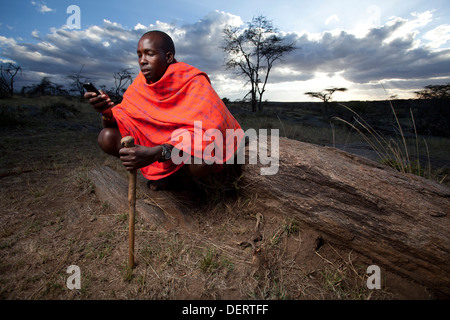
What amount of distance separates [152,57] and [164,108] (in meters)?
0.39

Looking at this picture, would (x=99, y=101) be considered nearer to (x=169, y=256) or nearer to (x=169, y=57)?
(x=169, y=57)

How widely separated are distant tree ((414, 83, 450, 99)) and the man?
15771 mm

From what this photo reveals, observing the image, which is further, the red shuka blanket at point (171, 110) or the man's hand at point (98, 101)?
the red shuka blanket at point (171, 110)

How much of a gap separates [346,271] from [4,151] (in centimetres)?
488

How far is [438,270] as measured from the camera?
1.44 m

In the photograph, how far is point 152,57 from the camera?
175 centimetres

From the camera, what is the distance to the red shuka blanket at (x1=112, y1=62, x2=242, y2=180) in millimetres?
1670

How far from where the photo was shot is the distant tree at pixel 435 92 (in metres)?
12.3

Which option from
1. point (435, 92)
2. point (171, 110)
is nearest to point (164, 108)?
point (171, 110)

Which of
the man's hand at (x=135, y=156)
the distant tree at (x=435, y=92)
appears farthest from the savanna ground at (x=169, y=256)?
the distant tree at (x=435, y=92)

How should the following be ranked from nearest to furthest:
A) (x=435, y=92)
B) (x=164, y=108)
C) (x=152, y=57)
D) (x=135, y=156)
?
(x=135, y=156), (x=152, y=57), (x=164, y=108), (x=435, y=92)

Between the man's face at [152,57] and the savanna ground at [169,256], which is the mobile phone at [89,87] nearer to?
the man's face at [152,57]

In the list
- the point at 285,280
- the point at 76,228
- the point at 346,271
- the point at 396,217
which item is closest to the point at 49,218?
the point at 76,228

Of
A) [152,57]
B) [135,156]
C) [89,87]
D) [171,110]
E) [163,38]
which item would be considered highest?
[163,38]
